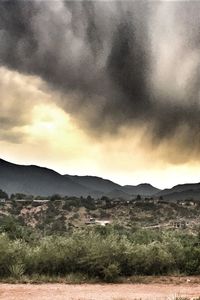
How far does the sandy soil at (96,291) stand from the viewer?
644 inches

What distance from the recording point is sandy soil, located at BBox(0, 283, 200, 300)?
53.7 ft

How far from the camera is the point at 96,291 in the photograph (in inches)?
706

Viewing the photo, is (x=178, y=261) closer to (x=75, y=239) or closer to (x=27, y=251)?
(x=75, y=239)

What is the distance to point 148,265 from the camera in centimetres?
2214

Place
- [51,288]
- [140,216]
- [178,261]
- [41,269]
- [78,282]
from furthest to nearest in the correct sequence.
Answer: [140,216], [178,261], [41,269], [78,282], [51,288]

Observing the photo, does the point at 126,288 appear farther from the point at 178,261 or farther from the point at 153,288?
the point at 178,261

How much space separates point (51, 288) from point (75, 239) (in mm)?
4461

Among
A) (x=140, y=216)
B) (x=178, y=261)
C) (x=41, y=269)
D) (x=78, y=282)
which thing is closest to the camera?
(x=78, y=282)

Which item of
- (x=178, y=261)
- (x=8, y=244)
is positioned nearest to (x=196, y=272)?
(x=178, y=261)

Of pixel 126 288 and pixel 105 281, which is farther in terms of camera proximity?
pixel 105 281

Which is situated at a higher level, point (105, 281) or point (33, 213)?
point (33, 213)

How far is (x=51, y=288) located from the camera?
1823 centimetres

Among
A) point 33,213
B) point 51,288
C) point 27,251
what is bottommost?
point 51,288

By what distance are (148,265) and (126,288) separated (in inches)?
139
